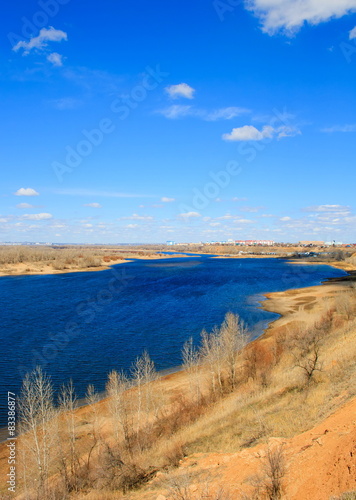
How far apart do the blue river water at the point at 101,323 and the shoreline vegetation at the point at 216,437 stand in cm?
574

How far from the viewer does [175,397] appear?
2222 cm

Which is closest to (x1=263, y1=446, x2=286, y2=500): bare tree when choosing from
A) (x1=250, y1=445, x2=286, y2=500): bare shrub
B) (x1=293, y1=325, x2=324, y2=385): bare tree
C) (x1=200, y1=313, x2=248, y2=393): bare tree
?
(x1=250, y1=445, x2=286, y2=500): bare shrub

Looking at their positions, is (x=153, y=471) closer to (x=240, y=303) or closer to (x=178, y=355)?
(x=178, y=355)

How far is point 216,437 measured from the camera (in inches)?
615

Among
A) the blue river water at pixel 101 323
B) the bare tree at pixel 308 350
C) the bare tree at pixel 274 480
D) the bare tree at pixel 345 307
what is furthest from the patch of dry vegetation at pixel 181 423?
the bare tree at pixel 345 307

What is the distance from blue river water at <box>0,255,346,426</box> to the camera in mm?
28266

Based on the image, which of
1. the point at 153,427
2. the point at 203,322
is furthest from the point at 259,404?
the point at 203,322

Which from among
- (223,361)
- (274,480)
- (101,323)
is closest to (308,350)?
(223,361)

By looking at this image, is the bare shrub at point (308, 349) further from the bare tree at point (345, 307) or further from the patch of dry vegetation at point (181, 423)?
the bare tree at point (345, 307)

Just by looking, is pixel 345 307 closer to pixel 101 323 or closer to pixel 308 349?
pixel 308 349

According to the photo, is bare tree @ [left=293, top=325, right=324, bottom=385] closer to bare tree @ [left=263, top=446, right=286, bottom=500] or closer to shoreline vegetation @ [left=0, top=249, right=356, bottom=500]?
shoreline vegetation @ [left=0, top=249, right=356, bottom=500]

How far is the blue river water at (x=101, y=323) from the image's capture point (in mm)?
28266

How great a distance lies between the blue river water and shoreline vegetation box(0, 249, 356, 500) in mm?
5738

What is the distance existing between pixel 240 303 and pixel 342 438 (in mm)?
44564
